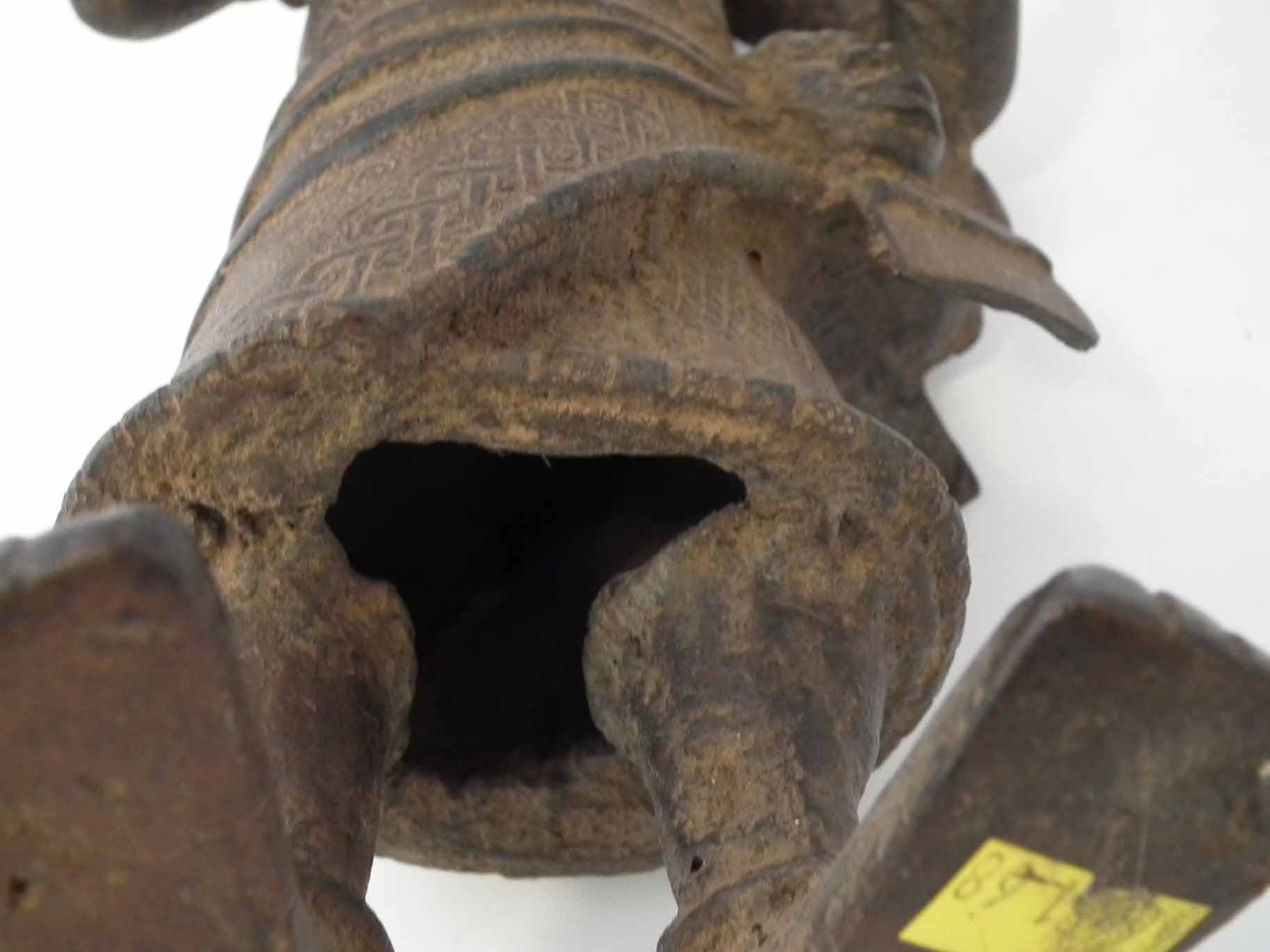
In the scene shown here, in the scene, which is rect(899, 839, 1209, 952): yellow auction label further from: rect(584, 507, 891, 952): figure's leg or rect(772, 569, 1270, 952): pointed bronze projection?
rect(584, 507, 891, 952): figure's leg

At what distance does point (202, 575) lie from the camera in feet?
1.85

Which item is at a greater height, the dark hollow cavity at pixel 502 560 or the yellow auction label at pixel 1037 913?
the dark hollow cavity at pixel 502 560

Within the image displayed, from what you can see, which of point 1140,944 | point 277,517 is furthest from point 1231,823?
point 277,517

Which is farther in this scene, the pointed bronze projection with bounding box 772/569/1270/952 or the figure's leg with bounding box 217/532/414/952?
the figure's leg with bounding box 217/532/414/952

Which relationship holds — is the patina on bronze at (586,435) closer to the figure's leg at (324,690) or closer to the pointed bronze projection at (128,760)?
the figure's leg at (324,690)

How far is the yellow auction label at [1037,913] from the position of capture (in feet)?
2.08

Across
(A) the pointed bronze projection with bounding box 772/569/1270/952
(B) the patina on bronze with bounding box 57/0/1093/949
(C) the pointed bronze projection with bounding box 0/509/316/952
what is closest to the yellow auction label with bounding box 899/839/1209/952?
(A) the pointed bronze projection with bounding box 772/569/1270/952

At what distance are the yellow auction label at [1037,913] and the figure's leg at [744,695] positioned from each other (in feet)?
0.54

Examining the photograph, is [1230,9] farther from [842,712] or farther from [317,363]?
[317,363]

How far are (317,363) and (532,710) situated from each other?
0.45 meters

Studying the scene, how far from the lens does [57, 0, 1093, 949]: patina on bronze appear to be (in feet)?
2.86

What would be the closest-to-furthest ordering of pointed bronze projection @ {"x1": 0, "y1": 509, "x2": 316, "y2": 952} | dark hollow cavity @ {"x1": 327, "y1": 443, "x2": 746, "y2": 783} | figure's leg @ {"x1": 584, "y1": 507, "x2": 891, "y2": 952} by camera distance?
1. pointed bronze projection @ {"x1": 0, "y1": 509, "x2": 316, "y2": 952}
2. figure's leg @ {"x1": 584, "y1": 507, "x2": 891, "y2": 952}
3. dark hollow cavity @ {"x1": 327, "y1": 443, "x2": 746, "y2": 783}

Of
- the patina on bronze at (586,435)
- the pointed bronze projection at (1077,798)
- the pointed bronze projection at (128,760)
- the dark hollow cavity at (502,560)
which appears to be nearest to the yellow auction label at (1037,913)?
the pointed bronze projection at (1077,798)

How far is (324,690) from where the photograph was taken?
3.07ft
